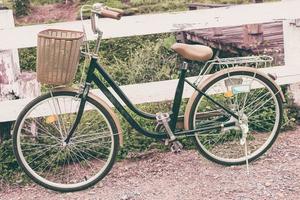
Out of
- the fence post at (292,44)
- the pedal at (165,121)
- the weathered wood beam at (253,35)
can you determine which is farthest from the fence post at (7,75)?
the weathered wood beam at (253,35)

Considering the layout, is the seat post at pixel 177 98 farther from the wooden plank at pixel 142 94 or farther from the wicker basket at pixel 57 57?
the wicker basket at pixel 57 57

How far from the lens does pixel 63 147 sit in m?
4.95

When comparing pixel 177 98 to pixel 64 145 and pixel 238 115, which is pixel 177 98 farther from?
pixel 64 145

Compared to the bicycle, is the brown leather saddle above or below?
above

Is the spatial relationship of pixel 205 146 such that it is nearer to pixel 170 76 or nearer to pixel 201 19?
pixel 201 19

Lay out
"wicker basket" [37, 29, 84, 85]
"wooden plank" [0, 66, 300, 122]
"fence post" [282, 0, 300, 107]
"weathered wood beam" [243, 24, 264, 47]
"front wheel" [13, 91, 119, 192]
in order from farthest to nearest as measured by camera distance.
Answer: "weathered wood beam" [243, 24, 264, 47] < "fence post" [282, 0, 300, 107] < "wooden plank" [0, 66, 300, 122] < "front wheel" [13, 91, 119, 192] < "wicker basket" [37, 29, 84, 85]

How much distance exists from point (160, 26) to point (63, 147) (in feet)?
4.68

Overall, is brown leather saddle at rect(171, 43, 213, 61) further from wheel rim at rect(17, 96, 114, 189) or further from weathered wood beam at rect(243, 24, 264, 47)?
weathered wood beam at rect(243, 24, 264, 47)

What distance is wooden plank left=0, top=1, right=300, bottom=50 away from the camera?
506cm

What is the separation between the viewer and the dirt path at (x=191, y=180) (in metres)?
4.72

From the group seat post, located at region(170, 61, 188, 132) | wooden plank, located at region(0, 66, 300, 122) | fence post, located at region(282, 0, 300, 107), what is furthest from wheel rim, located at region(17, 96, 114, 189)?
fence post, located at region(282, 0, 300, 107)

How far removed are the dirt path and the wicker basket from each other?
3.58ft

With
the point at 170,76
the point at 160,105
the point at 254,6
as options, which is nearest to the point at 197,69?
the point at 170,76

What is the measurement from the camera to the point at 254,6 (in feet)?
17.9
